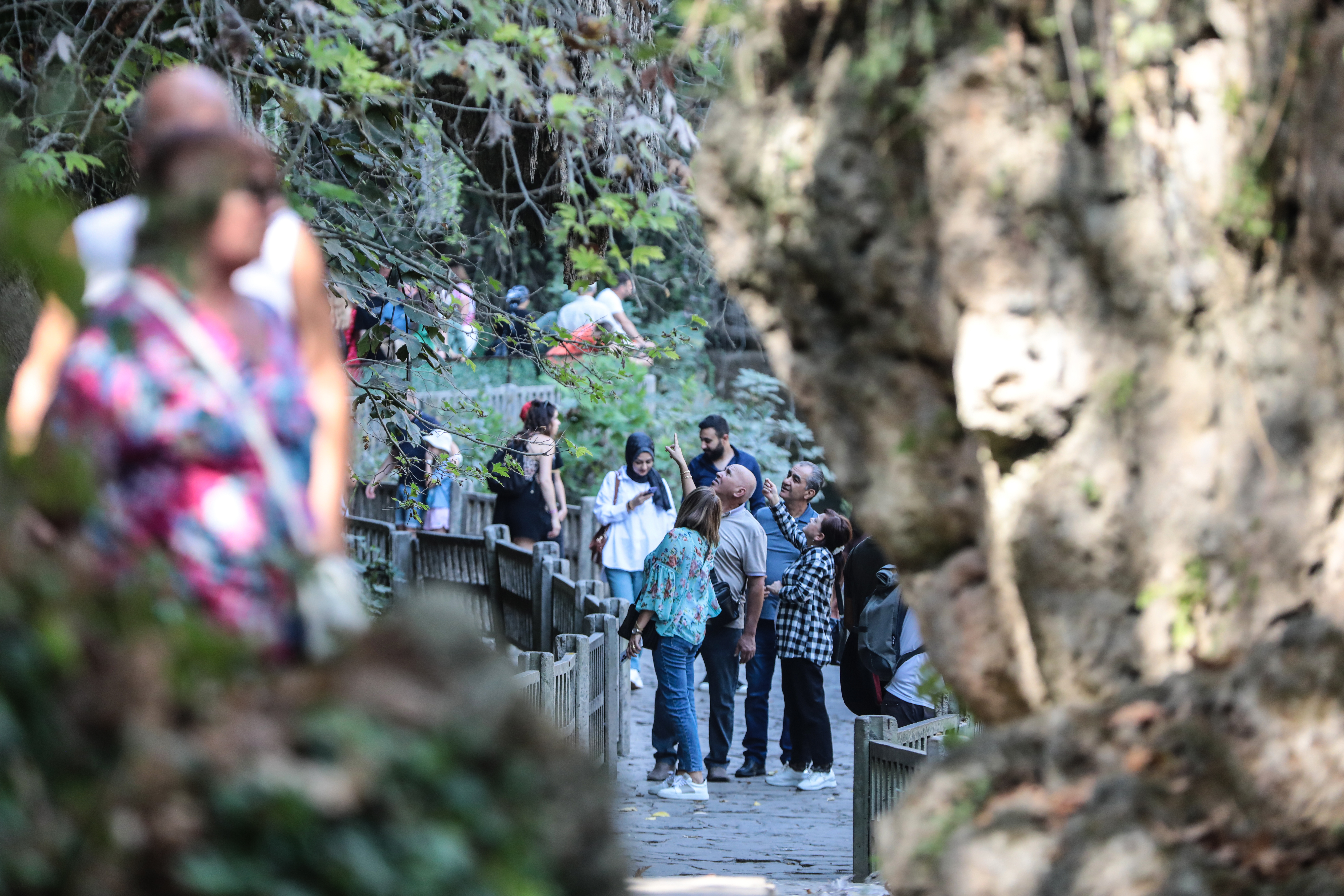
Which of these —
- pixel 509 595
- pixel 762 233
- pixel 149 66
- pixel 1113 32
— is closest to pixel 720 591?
pixel 509 595

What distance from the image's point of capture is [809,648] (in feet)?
26.2

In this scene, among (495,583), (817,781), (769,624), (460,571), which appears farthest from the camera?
(460,571)

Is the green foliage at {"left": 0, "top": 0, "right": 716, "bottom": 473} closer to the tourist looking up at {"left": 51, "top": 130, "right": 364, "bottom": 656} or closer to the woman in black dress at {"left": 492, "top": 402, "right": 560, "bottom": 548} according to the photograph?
the tourist looking up at {"left": 51, "top": 130, "right": 364, "bottom": 656}

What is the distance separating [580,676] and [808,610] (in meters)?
1.76

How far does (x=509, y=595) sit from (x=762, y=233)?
7.06m

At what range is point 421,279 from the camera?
652cm

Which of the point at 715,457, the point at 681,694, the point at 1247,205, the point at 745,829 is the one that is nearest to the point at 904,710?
the point at 745,829

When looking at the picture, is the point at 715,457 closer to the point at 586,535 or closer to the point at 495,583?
the point at 495,583

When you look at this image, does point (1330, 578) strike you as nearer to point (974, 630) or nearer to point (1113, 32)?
point (974, 630)

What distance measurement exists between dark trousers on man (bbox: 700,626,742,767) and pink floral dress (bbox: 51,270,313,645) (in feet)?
20.4

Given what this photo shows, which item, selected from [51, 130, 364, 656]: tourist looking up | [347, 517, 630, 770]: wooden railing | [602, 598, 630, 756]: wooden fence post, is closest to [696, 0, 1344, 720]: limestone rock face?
[51, 130, 364, 656]: tourist looking up

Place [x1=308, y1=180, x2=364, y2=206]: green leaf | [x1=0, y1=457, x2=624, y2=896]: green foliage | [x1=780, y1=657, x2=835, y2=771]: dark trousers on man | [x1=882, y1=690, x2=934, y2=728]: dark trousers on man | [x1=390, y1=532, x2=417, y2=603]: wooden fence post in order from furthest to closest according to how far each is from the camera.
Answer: [x1=390, y1=532, x2=417, y2=603]: wooden fence post
[x1=780, y1=657, x2=835, y2=771]: dark trousers on man
[x1=882, y1=690, x2=934, y2=728]: dark trousers on man
[x1=308, y1=180, x2=364, y2=206]: green leaf
[x1=0, y1=457, x2=624, y2=896]: green foliage

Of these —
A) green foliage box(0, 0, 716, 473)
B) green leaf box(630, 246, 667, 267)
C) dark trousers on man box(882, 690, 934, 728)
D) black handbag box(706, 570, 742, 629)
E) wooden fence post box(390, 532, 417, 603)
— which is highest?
green foliage box(0, 0, 716, 473)

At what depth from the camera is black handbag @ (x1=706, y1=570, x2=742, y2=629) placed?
26.7 ft
